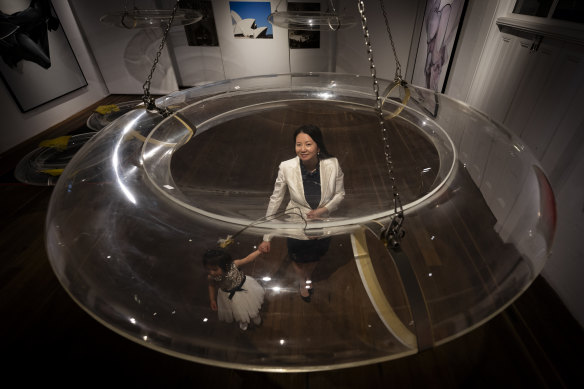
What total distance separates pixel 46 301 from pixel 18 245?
22.5 inches

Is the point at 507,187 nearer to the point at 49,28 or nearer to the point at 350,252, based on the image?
the point at 350,252

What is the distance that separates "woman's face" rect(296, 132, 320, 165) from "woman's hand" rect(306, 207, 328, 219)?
366 mm

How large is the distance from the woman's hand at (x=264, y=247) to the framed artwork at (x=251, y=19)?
10.4 ft

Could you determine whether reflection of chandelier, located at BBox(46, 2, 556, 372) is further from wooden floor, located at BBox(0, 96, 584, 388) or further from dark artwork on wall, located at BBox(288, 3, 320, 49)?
dark artwork on wall, located at BBox(288, 3, 320, 49)

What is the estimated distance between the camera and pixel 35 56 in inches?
115

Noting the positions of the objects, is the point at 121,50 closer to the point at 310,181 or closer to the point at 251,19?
the point at 251,19

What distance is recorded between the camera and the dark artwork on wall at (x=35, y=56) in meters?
2.69

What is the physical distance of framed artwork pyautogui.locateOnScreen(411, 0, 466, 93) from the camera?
225 centimetres

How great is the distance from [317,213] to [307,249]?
2.07ft

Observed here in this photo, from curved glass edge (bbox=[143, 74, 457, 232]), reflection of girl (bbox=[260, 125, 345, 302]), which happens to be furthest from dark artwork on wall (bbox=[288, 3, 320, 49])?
reflection of girl (bbox=[260, 125, 345, 302])

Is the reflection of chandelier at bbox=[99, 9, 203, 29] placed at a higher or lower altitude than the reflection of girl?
higher

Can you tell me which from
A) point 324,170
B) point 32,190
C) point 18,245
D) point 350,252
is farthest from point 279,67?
point 350,252

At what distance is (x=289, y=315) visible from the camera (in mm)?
626

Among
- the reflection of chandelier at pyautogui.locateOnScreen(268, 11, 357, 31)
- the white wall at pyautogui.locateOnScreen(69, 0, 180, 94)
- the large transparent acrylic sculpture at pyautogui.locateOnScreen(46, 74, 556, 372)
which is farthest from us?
the white wall at pyautogui.locateOnScreen(69, 0, 180, 94)
